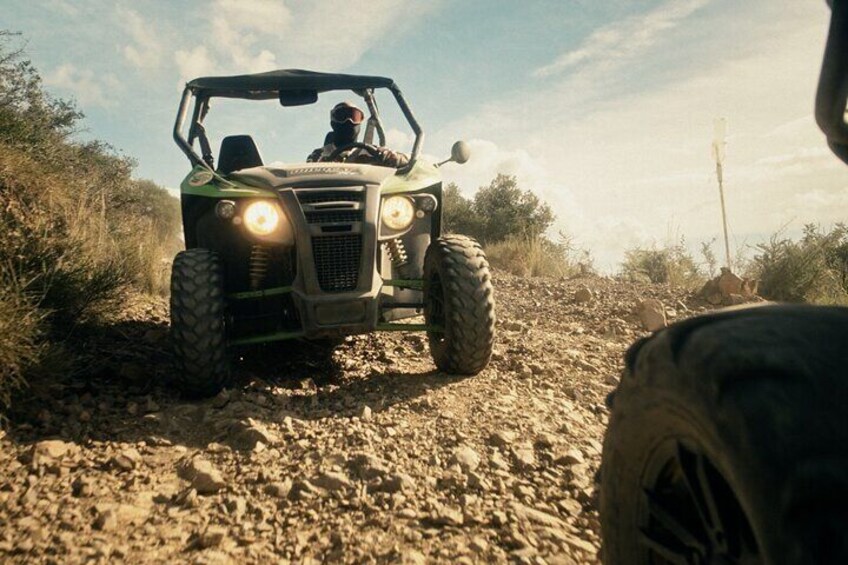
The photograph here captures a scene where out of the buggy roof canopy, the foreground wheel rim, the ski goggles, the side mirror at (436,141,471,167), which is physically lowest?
the foreground wheel rim

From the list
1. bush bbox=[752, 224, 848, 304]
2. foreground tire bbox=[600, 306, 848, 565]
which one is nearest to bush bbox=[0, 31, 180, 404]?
foreground tire bbox=[600, 306, 848, 565]

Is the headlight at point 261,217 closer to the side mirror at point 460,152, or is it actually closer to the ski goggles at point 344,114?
the side mirror at point 460,152

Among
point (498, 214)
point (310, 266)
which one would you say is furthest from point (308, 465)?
point (498, 214)

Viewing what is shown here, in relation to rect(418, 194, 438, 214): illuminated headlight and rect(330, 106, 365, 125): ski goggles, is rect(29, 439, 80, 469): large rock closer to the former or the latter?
rect(418, 194, 438, 214): illuminated headlight

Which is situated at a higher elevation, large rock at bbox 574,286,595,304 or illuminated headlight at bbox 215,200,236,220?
illuminated headlight at bbox 215,200,236,220

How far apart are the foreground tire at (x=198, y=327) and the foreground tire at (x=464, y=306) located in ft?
4.32

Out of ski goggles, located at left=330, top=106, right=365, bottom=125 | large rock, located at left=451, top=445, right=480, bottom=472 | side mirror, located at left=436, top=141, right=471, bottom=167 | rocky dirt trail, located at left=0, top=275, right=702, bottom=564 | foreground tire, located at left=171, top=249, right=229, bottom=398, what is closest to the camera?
rocky dirt trail, located at left=0, top=275, right=702, bottom=564

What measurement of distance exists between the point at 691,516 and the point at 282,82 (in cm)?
433

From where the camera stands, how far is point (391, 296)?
397 cm

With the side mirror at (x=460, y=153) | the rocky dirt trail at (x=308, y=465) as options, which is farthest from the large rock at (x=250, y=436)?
the side mirror at (x=460, y=153)

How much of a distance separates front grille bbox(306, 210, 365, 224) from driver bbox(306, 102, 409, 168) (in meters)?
1.43

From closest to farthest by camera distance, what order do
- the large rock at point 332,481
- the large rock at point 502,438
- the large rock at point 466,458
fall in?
the large rock at point 332,481 < the large rock at point 466,458 < the large rock at point 502,438

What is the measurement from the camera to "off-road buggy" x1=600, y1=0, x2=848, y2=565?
28.4 inches

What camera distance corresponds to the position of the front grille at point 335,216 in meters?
3.34
